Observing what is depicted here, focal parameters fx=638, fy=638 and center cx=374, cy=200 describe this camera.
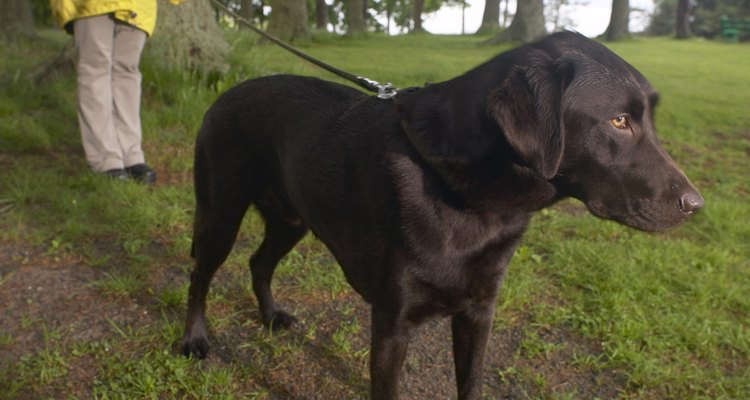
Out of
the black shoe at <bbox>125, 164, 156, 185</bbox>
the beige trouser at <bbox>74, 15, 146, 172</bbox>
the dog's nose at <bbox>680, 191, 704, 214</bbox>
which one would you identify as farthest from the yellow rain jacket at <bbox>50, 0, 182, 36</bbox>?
the dog's nose at <bbox>680, 191, 704, 214</bbox>

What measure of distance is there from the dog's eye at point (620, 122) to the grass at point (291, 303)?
1332 mm

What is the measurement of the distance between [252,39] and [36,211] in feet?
16.0

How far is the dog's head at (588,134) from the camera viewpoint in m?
1.78

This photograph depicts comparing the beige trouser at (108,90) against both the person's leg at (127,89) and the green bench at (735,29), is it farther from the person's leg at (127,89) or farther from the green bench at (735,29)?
the green bench at (735,29)

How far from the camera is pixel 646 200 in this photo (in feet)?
6.11

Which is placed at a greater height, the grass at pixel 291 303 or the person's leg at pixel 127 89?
the person's leg at pixel 127 89

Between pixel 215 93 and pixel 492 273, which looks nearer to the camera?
pixel 492 273

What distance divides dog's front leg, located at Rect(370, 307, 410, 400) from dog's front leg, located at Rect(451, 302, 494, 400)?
26 cm

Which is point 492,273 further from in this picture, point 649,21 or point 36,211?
point 649,21

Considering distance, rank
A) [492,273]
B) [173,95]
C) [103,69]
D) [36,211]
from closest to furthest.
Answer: [492,273], [36,211], [103,69], [173,95]

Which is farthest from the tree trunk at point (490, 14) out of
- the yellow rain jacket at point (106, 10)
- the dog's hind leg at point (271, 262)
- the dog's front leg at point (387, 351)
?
the dog's front leg at point (387, 351)

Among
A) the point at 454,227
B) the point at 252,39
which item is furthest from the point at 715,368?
the point at 252,39

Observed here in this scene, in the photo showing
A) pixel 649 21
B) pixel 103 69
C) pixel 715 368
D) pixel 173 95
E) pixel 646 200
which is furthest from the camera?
pixel 649 21

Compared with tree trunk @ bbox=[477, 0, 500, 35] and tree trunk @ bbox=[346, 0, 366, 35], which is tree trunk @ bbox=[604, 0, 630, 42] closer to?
tree trunk @ bbox=[477, 0, 500, 35]
